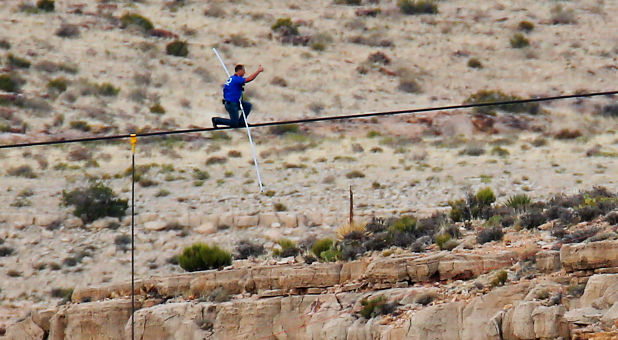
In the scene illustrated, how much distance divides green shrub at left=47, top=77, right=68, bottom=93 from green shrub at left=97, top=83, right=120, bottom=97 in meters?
1.38

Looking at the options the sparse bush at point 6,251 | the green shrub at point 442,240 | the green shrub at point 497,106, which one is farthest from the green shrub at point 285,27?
the green shrub at point 442,240

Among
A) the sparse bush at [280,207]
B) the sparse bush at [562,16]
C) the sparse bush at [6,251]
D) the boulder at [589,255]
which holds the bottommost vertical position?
the sparse bush at [562,16]

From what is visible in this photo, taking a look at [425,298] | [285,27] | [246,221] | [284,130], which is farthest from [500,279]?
[285,27]

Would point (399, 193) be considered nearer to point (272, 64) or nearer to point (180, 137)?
point (180, 137)

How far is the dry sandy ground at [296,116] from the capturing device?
3938 cm

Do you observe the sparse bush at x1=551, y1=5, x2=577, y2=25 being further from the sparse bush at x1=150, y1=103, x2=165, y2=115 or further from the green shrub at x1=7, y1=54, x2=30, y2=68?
the green shrub at x1=7, y1=54, x2=30, y2=68

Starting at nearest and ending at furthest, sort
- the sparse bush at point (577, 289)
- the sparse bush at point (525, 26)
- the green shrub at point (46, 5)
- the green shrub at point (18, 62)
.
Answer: the sparse bush at point (577, 289)
the green shrub at point (18, 62)
the green shrub at point (46, 5)
the sparse bush at point (525, 26)

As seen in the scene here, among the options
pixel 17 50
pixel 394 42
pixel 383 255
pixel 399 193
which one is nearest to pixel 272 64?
pixel 394 42

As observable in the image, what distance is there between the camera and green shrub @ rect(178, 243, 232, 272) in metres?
31.6

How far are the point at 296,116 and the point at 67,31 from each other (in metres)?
13.4

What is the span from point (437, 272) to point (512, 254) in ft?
4.66

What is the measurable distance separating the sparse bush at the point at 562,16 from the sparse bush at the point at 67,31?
22.6m

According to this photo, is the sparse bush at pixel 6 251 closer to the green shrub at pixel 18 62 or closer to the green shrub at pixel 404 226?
the green shrub at pixel 404 226

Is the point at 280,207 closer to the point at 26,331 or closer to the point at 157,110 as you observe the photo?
the point at 26,331
